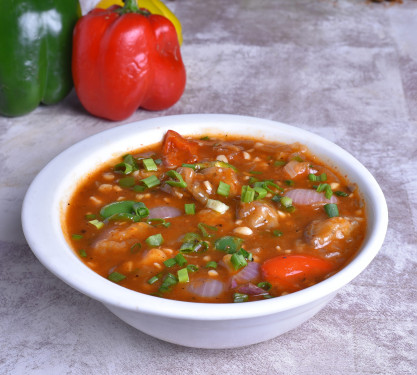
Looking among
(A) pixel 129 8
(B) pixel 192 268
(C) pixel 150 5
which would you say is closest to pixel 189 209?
(B) pixel 192 268

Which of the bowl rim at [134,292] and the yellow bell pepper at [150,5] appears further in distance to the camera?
the yellow bell pepper at [150,5]

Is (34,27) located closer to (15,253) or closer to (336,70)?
(15,253)

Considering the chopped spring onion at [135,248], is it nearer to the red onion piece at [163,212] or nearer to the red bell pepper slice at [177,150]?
the red onion piece at [163,212]

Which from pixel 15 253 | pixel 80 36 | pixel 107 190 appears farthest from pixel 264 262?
pixel 80 36

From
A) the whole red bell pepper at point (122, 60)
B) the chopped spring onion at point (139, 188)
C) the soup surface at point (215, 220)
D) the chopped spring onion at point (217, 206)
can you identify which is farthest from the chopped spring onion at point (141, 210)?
the whole red bell pepper at point (122, 60)

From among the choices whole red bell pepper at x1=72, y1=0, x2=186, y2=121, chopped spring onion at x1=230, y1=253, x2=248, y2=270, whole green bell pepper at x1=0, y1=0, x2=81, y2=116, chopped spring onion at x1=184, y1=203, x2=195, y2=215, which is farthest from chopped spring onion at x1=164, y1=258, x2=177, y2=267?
whole green bell pepper at x1=0, y1=0, x2=81, y2=116
